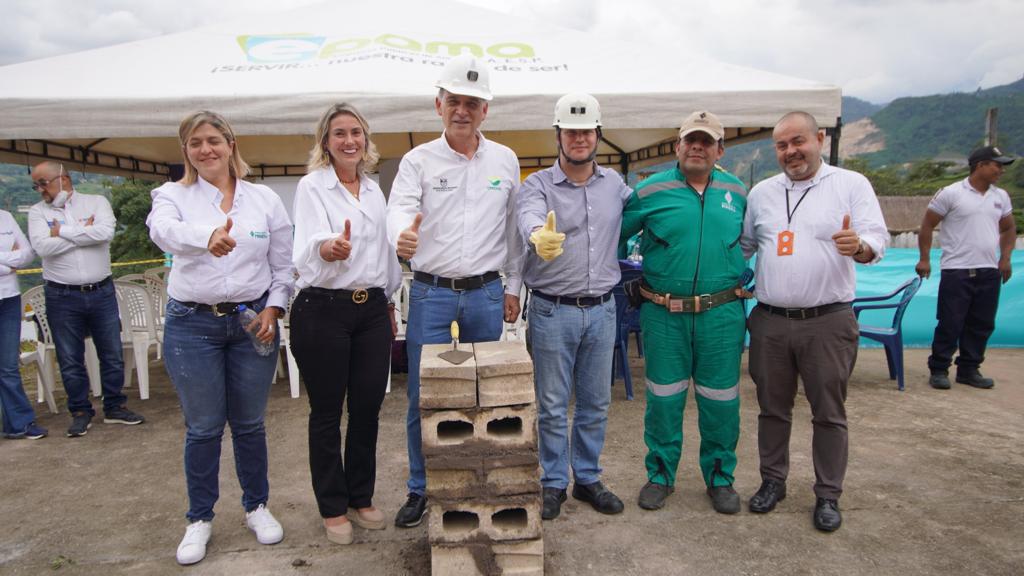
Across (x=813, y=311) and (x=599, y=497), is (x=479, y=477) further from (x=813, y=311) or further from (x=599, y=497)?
(x=813, y=311)

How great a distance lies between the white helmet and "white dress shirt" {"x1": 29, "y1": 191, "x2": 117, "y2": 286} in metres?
3.41

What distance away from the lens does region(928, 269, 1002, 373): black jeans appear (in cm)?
526

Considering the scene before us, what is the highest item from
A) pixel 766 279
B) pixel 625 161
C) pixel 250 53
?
pixel 250 53

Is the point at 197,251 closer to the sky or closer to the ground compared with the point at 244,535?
closer to the sky

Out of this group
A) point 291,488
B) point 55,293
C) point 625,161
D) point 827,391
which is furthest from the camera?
point 625,161

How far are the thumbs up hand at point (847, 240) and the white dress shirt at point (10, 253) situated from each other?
4.97m

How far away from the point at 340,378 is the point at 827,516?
2296mm

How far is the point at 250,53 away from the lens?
5.39 m

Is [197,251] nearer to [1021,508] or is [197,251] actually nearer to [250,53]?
[250,53]

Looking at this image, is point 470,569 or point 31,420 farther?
point 31,420

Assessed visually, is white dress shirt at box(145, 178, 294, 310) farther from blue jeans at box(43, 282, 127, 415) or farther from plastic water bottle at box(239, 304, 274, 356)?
blue jeans at box(43, 282, 127, 415)

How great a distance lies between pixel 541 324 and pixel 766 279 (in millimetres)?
1093

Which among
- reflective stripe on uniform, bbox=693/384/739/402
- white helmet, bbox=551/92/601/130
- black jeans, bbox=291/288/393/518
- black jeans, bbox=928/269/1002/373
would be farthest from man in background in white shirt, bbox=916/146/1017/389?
black jeans, bbox=291/288/393/518

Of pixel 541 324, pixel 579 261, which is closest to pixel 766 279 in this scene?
pixel 579 261
